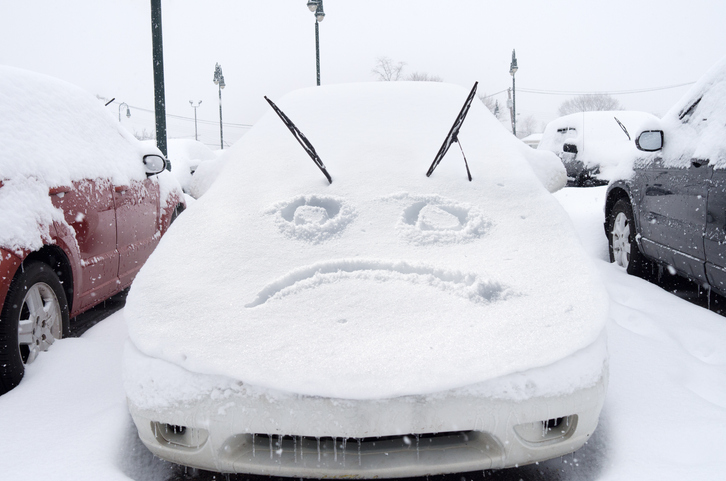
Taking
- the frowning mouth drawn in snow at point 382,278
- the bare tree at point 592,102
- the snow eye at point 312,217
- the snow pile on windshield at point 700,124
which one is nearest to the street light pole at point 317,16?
the snow pile on windshield at point 700,124

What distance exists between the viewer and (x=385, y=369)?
163cm

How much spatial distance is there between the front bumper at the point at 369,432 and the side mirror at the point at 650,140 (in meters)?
2.85

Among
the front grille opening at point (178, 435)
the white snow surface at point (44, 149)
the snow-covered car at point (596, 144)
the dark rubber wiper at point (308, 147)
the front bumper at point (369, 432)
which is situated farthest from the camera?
the snow-covered car at point (596, 144)

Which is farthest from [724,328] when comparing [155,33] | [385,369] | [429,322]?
[155,33]

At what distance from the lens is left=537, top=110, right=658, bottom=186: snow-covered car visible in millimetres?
10461

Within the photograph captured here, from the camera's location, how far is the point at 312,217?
2516 millimetres

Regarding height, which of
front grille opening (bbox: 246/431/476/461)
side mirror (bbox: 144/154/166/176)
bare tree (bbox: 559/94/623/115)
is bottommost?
front grille opening (bbox: 246/431/476/461)

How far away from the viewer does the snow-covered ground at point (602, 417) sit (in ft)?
6.31

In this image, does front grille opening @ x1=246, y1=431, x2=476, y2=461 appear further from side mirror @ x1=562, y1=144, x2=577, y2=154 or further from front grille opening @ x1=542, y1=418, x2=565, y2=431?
side mirror @ x1=562, y1=144, x2=577, y2=154

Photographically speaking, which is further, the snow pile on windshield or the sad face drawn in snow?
the snow pile on windshield

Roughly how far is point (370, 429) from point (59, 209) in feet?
7.65

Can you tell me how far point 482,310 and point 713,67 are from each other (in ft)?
10.9

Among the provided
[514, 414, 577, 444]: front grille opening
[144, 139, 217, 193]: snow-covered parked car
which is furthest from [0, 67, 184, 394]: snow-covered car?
[144, 139, 217, 193]: snow-covered parked car

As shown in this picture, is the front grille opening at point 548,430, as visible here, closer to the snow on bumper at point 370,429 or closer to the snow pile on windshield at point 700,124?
the snow on bumper at point 370,429
